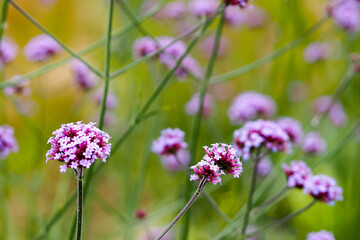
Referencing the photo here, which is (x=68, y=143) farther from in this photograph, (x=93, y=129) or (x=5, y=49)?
(x=5, y=49)

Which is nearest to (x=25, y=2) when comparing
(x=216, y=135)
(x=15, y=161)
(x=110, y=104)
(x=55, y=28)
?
(x=55, y=28)

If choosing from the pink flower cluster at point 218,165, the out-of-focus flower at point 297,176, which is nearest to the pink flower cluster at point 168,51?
the out-of-focus flower at point 297,176

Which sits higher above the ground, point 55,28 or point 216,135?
point 55,28

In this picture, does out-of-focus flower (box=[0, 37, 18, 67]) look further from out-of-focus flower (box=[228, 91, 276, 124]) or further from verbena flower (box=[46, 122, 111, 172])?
verbena flower (box=[46, 122, 111, 172])

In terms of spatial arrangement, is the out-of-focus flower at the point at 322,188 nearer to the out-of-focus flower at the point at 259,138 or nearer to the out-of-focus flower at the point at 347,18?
the out-of-focus flower at the point at 259,138

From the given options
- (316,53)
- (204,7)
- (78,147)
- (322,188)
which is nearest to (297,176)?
(322,188)
